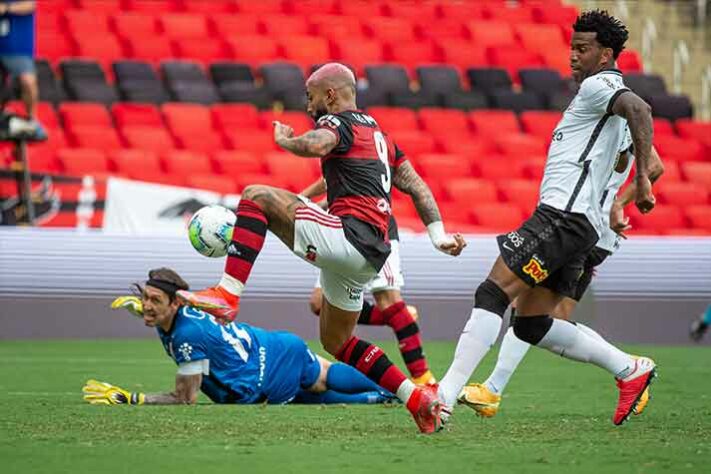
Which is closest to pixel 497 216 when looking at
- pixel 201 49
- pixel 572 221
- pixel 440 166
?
pixel 440 166

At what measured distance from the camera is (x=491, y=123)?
20.7 meters

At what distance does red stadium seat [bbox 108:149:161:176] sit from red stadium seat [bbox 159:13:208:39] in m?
4.39

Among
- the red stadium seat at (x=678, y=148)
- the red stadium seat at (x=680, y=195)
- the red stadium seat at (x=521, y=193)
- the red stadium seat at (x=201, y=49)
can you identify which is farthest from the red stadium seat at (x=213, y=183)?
the red stadium seat at (x=678, y=148)

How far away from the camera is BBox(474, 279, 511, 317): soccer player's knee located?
7.12 m

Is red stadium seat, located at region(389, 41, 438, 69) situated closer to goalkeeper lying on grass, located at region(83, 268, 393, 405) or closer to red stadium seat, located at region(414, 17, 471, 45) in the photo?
red stadium seat, located at region(414, 17, 471, 45)

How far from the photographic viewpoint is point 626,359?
7.67 metres

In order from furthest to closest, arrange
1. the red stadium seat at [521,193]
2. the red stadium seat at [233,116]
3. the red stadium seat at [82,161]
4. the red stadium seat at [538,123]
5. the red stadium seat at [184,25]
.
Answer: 1. the red stadium seat at [184,25]
2. the red stadium seat at [538,123]
3. the red stadium seat at [233,116]
4. the red stadium seat at [521,193]
5. the red stadium seat at [82,161]

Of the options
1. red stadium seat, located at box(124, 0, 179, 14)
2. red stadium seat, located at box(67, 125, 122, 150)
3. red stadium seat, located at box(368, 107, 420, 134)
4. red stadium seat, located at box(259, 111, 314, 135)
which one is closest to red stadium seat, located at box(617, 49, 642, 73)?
red stadium seat, located at box(368, 107, 420, 134)

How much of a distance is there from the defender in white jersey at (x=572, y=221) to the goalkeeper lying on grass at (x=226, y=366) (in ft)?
5.89

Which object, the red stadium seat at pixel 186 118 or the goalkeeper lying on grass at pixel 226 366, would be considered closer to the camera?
the goalkeeper lying on grass at pixel 226 366

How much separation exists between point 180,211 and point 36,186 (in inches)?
63.8

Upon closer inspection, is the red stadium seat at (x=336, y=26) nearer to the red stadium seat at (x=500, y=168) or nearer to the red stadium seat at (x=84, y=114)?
the red stadium seat at (x=500, y=168)

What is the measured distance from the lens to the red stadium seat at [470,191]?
18.8 m

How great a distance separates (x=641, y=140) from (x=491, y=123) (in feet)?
45.5
